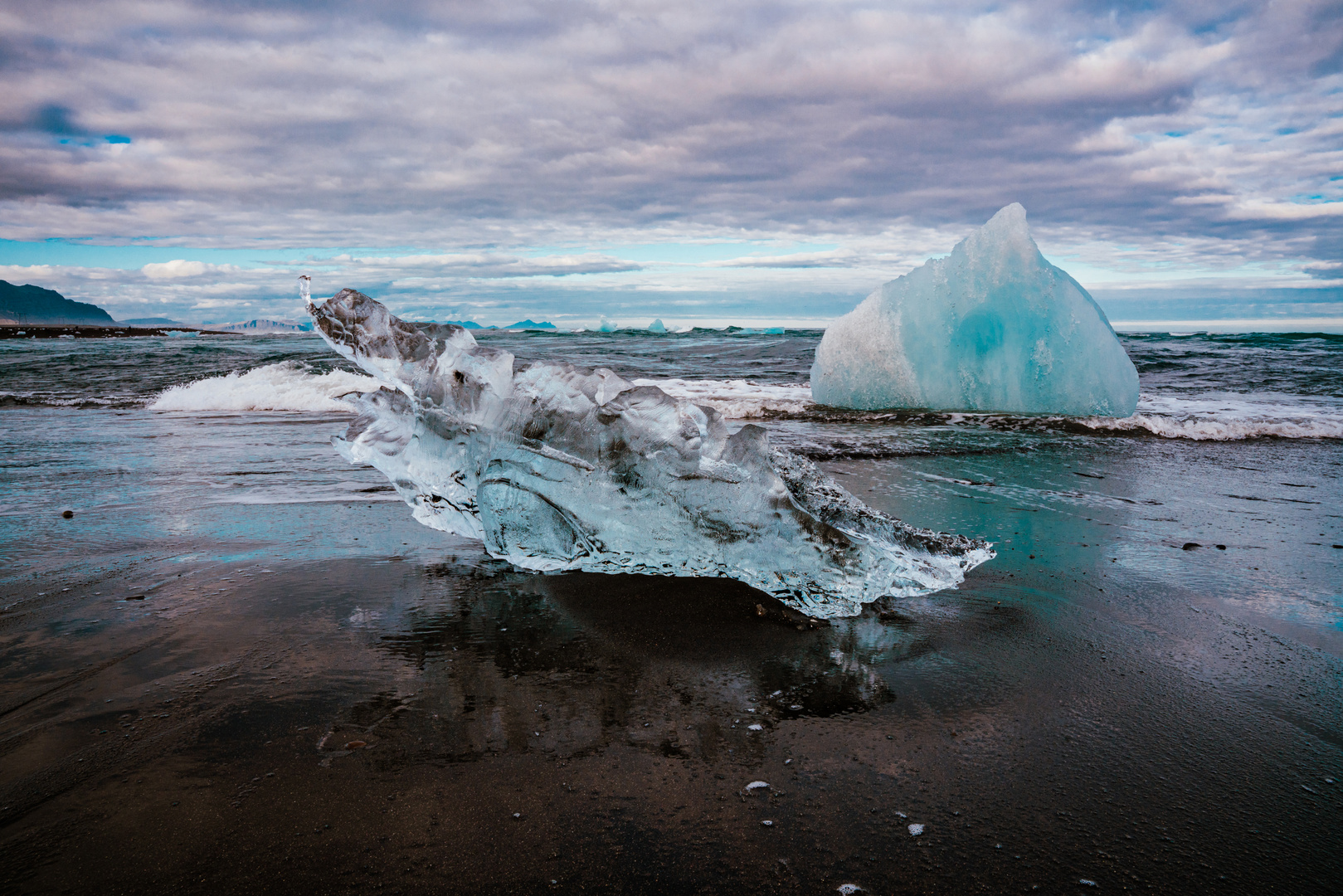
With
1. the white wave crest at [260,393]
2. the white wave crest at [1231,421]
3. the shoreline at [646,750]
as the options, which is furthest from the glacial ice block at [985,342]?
the shoreline at [646,750]

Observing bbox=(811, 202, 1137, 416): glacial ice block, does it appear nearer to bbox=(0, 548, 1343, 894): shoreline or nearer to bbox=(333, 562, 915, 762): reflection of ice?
bbox=(0, 548, 1343, 894): shoreline

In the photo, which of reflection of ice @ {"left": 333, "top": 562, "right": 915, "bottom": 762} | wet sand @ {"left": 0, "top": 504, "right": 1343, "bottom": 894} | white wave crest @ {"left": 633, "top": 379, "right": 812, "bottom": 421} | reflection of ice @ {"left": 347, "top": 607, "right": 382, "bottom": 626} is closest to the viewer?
wet sand @ {"left": 0, "top": 504, "right": 1343, "bottom": 894}

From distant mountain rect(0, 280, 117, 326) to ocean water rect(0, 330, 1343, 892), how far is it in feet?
500

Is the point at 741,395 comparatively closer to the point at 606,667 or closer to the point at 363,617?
the point at 363,617

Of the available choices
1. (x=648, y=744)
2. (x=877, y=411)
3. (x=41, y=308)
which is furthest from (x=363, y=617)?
(x=41, y=308)

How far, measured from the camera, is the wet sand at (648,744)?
50.5 inches

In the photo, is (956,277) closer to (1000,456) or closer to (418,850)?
(1000,456)

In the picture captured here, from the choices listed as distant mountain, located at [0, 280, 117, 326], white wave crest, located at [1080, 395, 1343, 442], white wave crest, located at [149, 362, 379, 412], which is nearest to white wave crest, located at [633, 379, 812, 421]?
white wave crest, located at [1080, 395, 1343, 442]

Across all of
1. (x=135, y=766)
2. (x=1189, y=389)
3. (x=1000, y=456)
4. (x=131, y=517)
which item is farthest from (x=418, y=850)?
(x=1189, y=389)

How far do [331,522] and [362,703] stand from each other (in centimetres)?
199

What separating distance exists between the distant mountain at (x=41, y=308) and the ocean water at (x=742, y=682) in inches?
5995

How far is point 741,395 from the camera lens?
35.1 feet

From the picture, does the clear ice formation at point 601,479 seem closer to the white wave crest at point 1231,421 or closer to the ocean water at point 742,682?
the ocean water at point 742,682

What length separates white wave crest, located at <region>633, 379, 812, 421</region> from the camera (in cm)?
918
